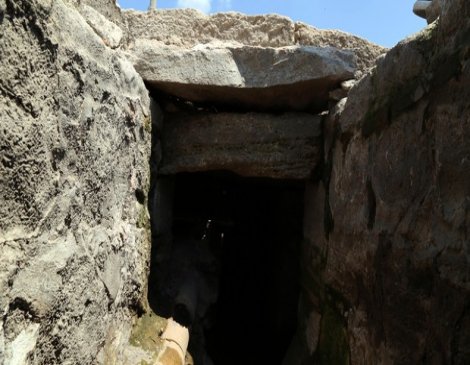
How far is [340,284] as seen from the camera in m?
1.81

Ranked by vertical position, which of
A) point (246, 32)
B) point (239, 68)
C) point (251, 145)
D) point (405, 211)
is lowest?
point (405, 211)

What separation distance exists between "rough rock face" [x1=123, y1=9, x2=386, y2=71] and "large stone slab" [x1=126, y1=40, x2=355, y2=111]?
0.64ft

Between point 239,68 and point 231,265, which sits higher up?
point 239,68

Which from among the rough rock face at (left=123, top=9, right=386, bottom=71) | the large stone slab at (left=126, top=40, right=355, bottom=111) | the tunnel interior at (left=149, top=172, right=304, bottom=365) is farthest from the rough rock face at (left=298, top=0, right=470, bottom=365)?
the tunnel interior at (left=149, top=172, right=304, bottom=365)

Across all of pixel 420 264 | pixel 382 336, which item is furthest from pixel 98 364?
pixel 420 264

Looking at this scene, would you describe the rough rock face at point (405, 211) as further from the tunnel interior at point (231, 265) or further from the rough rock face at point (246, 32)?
the tunnel interior at point (231, 265)

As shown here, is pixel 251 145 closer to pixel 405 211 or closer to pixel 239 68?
pixel 239 68

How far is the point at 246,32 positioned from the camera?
8.06 feet

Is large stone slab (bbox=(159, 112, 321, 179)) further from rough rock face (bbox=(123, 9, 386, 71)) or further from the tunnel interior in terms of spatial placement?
rough rock face (bbox=(123, 9, 386, 71))

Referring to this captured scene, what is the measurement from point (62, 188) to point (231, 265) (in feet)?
10.7

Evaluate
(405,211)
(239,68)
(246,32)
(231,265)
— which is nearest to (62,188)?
(405,211)

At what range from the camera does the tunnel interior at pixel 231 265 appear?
2.44 meters

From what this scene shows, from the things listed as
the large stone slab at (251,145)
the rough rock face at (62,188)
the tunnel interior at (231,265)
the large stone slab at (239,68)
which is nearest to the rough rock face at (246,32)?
the large stone slab at (239,68)

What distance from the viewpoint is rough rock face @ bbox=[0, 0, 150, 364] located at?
1011mm
